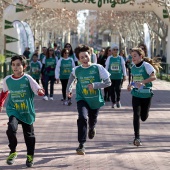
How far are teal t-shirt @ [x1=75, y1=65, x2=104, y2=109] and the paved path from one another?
806mm

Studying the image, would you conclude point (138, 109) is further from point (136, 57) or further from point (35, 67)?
point (35, 67)

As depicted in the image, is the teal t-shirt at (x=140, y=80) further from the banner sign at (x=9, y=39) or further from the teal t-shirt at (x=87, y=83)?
the banner sign at (x=9, y=39)

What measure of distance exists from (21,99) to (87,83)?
1.40m

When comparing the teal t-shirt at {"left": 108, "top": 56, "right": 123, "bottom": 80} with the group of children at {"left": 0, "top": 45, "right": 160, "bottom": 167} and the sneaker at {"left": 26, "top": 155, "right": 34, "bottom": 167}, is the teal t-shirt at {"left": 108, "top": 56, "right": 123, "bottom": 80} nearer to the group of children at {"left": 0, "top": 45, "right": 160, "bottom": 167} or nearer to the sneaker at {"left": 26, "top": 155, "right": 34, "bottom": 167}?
the group of children at {"left": 0, "top": 45, "right": 160, "bottom": 167}

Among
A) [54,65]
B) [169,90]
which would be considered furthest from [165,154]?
[169,90]

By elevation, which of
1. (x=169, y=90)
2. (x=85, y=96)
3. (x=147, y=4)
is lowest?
(x=169, y=90)

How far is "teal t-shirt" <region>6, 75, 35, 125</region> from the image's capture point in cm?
826

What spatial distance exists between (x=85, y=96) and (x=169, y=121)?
487cm

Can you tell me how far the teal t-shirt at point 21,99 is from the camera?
826 centimetres

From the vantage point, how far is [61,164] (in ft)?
27.7

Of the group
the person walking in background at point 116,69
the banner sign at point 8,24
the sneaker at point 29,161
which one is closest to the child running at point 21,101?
the sneaker at point 29,161

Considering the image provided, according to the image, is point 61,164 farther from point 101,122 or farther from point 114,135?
point 101,122

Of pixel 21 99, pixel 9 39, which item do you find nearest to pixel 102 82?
pixel 21 99

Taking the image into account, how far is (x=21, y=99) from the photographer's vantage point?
8.27 metres
